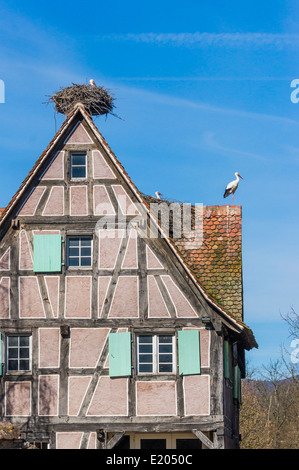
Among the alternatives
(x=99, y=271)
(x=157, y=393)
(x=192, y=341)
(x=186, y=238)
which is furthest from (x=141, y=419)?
(x=186, y=238)

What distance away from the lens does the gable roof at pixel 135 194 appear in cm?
2166

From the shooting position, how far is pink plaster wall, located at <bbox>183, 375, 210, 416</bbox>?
70.0ft

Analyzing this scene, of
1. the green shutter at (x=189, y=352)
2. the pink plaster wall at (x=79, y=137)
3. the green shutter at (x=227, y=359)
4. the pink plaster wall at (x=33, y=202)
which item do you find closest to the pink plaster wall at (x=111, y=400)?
the green shutter at (x=189, y=352)

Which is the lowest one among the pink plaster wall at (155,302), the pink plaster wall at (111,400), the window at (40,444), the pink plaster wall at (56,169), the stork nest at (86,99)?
the window at (40,444)

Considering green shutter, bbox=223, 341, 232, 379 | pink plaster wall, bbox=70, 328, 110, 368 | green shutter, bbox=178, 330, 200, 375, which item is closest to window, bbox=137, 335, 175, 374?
green shutter, bbox=178, 330, 200, 375

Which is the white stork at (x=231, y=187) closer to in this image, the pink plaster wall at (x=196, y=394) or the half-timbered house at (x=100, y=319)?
the half-timbered house at (x=100, y=319)

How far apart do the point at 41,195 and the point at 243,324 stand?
615 centimetres

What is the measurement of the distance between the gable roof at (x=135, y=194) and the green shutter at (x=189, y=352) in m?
0.90

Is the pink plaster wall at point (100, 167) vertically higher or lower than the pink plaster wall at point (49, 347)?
higher

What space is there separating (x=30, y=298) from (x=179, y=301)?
3761mm

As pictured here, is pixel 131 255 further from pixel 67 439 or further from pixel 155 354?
pixel 67 439

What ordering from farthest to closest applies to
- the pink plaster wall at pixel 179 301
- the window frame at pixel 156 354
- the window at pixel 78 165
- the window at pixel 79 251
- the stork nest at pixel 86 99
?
1. the stork nest at pixel 86 99
2. the window at pixel 78 165
3. the window at pixel 79 251
4. the pink plaster wall at pixel 179 301
5. the window frame at pixel 156 354

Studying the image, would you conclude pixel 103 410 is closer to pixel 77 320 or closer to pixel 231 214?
pixel 77 320

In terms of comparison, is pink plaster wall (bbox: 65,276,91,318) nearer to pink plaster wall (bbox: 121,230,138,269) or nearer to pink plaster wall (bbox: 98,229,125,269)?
pink plaster wall (bbox: 98,229,125,269)
